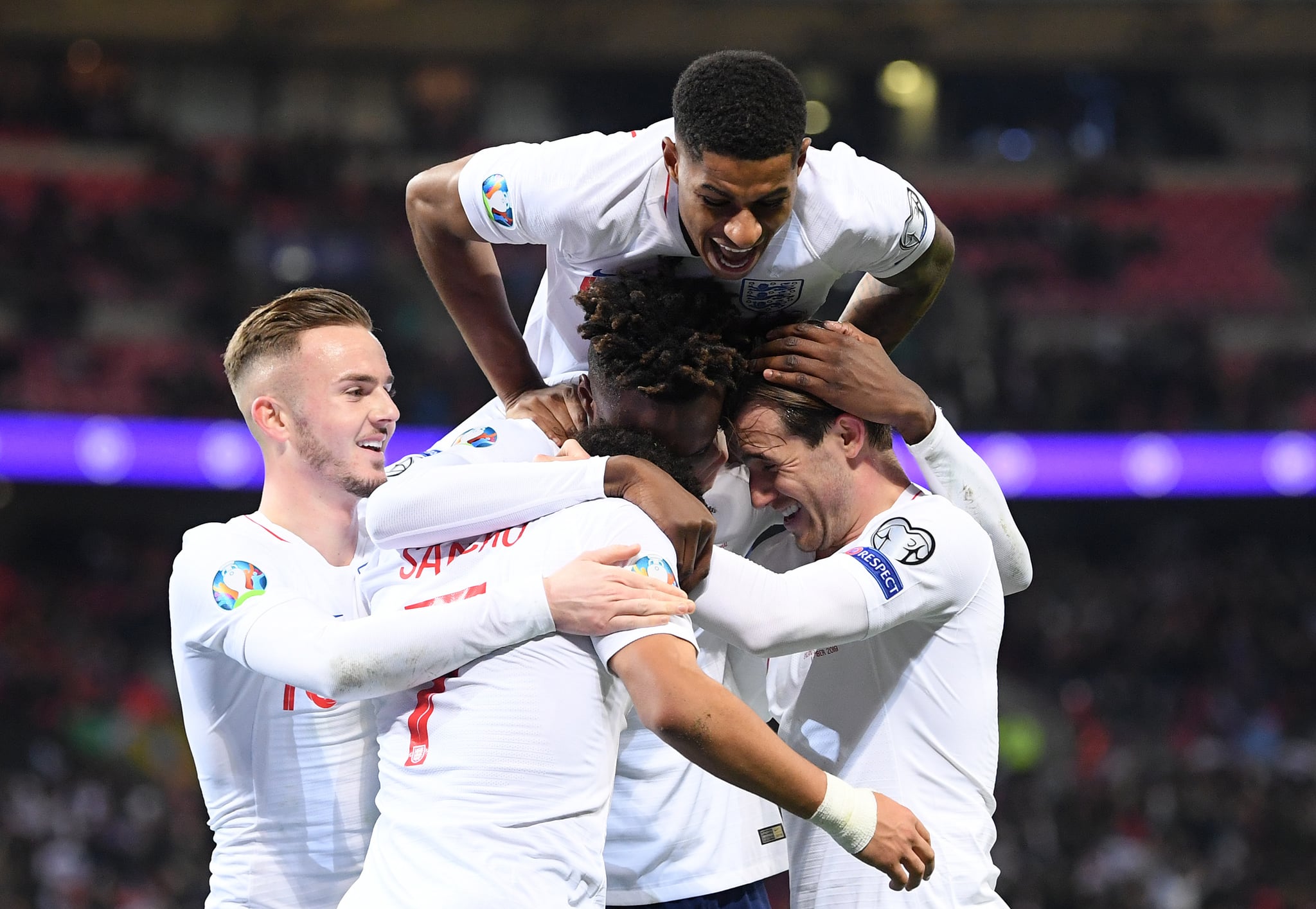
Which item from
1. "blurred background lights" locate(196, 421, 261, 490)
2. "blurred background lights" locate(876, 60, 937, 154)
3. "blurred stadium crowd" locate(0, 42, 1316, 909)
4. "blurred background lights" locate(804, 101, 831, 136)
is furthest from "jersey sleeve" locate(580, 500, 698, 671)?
Result: "blurred background lights" locate(876, 60, 937, 154)

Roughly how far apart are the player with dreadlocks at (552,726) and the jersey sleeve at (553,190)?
0.42 m

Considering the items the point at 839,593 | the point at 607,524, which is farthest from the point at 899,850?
the point at 607,524

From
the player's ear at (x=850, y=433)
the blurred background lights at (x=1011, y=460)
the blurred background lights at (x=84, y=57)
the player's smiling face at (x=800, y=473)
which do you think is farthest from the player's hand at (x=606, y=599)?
the blurred background lights at (x=84, y=57)

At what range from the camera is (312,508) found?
367 cm

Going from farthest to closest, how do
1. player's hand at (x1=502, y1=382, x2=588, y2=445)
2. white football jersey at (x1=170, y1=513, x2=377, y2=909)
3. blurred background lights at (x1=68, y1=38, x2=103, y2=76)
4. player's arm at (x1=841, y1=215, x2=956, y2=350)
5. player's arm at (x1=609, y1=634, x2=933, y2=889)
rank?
blurred background lights at (x1=68, y1=38, x2=103, y2=76) → player's arm at (x1=841, y1=215, x2=956, y2=350) → player's hand at (x1=502, y1=382, x2=588, y2=445) → white football jersey at (x1=170, y1=513, x2=377, y2=909) → player's arm at (x1=609, y1=634, x2=933, y2=889)

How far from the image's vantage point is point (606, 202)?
348 centimetres

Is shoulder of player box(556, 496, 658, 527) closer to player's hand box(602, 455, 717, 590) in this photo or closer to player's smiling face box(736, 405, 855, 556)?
player's hand box(602, 455, 717, 590)

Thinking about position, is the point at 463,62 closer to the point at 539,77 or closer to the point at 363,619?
the point at 539,77

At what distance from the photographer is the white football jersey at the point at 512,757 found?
2.71 m

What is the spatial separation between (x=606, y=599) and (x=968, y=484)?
131 cm

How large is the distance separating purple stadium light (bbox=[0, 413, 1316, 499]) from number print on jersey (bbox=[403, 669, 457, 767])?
493 inches

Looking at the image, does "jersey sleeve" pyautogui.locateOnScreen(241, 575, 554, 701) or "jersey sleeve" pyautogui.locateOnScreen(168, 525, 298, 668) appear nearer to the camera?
"jersey sleeve" pyautogui.locateOnScreen(241, 575, 554, 701)

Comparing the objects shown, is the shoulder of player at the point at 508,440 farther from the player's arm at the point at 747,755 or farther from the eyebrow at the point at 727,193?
the player's arm at the point at 747,755

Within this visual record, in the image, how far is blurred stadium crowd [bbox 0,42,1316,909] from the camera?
12.9 m
